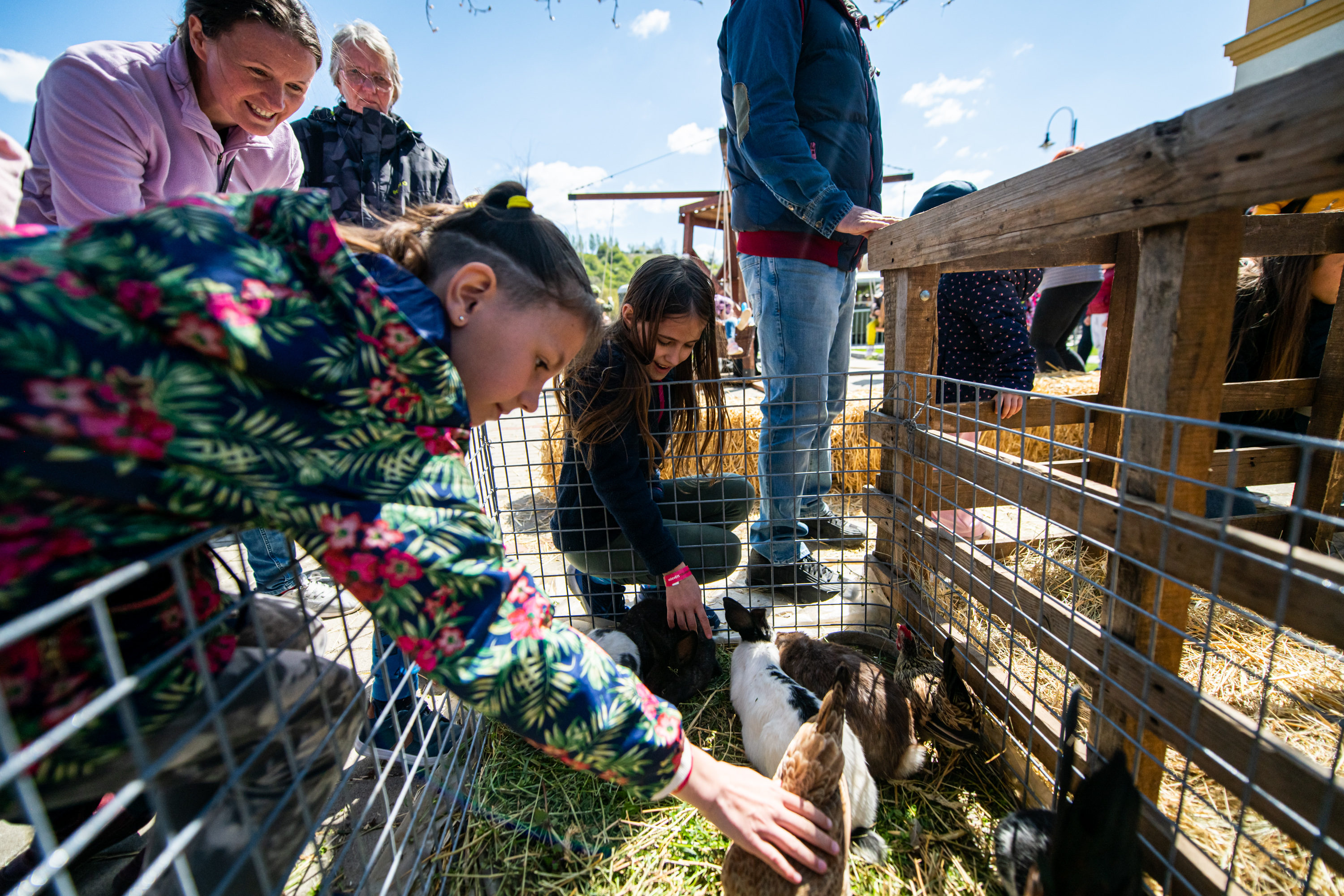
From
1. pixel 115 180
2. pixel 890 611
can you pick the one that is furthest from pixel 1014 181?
pixel 115 180

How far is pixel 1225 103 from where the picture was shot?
3.09ft

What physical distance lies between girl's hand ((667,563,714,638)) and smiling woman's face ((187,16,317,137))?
75.5 inches

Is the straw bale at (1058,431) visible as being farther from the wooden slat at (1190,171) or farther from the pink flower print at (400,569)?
the pink flower print at (400,569)

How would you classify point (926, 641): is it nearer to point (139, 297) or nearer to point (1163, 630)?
point (1163, 630)

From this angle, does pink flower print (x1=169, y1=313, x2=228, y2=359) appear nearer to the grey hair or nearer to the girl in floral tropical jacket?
the girl in floral tropical jacket

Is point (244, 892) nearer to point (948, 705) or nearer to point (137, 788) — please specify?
point (137, 788)

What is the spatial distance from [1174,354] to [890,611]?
1.55 meters

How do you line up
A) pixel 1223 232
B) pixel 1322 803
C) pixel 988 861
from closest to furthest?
pixel 1322 803 → pixel 1223 232 → pixel 988 861

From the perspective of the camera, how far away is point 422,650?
2.62ft

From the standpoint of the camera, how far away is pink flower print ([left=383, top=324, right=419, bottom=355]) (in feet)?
2.70

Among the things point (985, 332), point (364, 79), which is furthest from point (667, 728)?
point (364, 79)

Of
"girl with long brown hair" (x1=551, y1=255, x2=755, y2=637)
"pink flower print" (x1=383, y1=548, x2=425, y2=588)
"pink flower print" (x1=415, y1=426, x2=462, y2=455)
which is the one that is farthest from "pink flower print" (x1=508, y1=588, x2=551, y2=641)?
"girl with long brown hair" (x1=551, y1=255, x2=755, y2=637)

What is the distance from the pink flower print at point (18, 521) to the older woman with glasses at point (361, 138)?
2.30 metres

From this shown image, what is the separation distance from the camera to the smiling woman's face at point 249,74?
1.75m
